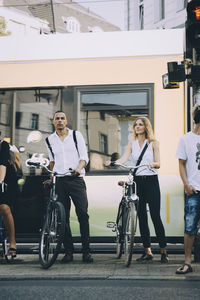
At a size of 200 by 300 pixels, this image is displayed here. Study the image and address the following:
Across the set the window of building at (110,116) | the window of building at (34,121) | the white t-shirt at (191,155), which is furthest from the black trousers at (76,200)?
the white t-shirt at (191,155)

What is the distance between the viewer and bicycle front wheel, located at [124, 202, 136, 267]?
5816 millimetres

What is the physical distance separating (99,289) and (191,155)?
5.97 ft

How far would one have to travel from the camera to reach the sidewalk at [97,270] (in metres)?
5.35

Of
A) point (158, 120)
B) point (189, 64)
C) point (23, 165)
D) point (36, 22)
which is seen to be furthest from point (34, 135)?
point (36, 22)

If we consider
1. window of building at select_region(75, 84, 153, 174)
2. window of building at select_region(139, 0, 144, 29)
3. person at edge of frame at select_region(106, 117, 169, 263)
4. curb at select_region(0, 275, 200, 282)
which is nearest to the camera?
curb at select_region(0, 275, 200, 282)

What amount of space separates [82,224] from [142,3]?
2335 centimetres

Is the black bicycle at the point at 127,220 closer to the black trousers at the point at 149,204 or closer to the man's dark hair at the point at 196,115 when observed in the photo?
the black trousers at the point at 149,204

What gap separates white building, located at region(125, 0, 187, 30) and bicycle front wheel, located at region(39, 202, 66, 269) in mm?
18257

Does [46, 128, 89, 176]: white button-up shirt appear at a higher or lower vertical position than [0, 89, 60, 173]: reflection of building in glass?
lower

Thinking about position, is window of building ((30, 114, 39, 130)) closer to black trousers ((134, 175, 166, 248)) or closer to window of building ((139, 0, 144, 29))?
black trousers ((134, 175, 166, 248))

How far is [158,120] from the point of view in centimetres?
698

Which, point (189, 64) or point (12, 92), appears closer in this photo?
point (189, 64)

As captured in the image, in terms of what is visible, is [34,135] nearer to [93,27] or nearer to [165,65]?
[165,65]

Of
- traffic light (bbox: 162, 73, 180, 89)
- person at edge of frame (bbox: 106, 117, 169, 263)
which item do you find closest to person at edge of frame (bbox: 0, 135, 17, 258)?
person at edge of frame (bbox: 106, 117, 169, 263)
